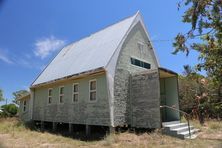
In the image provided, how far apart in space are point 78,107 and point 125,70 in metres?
3.83

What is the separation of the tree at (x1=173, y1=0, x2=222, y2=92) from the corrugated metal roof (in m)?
7.19

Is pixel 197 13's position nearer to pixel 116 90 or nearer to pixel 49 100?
pixel 116 90

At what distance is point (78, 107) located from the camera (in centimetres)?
1416

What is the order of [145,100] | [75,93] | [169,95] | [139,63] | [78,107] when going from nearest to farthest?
1. [145,100]
2. [78,107]
3. [169,95]
4. [75,93]
5. [139,63]

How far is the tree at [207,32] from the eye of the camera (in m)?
4.88

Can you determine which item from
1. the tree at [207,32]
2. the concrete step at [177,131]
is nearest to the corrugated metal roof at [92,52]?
the concrete step at [177,131]

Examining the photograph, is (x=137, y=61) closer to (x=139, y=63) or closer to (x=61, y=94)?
(x=139, y=63)

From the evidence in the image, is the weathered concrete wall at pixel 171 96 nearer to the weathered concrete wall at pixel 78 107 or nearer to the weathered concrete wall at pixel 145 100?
the weathered concrete wall at pixel 145 100

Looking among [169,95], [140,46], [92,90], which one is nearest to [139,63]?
[140,46]

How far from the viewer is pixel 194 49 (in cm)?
635

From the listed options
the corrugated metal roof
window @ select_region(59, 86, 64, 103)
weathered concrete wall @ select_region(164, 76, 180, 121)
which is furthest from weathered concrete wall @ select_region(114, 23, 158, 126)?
window @ select_region(59, 86, 64, 103)

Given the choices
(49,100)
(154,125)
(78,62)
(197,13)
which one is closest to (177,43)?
(197,13)

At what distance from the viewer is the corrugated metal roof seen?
13612 mm

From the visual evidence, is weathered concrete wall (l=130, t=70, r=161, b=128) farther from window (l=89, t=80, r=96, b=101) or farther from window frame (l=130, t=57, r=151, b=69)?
window (l=89, t=80, r=96, b=101)
